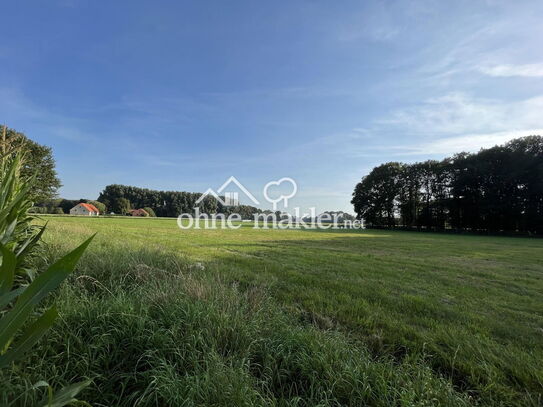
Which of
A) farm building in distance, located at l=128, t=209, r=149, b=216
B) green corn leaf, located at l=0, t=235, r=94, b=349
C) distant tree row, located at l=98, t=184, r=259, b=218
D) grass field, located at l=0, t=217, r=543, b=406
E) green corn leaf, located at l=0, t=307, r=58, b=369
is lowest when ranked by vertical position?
grass field, located at l=0, t=217, r=543, b=406

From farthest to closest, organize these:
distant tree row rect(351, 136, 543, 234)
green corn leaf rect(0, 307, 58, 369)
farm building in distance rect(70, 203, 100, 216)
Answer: farm building in distance rect(70, 203, 100, 216)
distant tree row rect(351, 136, 543, 234)
green corn leaf rect(0, 307, 58, 369)

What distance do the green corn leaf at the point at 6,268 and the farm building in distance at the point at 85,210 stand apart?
9380 cm

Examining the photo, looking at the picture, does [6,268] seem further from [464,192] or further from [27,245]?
[464,192]

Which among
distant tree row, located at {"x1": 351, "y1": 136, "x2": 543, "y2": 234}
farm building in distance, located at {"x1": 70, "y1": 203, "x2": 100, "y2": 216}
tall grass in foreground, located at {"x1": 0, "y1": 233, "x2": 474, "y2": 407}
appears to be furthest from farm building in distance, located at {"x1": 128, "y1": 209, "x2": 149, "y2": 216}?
tall grass in foreground, located at {"x1": 0, "y1": 233, "x2": 474, "y2": 407}

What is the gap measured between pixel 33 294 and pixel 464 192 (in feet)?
189

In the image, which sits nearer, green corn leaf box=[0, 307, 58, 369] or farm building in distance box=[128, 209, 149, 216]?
green corn leaf box=[0, 307, 58, 369]

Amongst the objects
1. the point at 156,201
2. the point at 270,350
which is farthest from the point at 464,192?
the point at 156,201

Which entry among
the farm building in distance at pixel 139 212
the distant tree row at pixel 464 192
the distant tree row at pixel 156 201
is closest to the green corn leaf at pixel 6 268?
the distant tree row at pixel 464 192

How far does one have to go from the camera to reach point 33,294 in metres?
1.05

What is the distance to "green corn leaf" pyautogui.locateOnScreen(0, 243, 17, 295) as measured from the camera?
931 millimetres

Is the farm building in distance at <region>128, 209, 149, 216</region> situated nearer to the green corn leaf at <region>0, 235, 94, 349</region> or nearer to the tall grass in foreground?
the tall grass in foreground

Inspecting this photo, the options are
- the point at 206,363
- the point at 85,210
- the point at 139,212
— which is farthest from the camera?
the point at 139,212

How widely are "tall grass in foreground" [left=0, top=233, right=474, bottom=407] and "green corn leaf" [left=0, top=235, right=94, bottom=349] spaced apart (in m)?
0.95

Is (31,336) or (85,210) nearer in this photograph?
(31,336)
